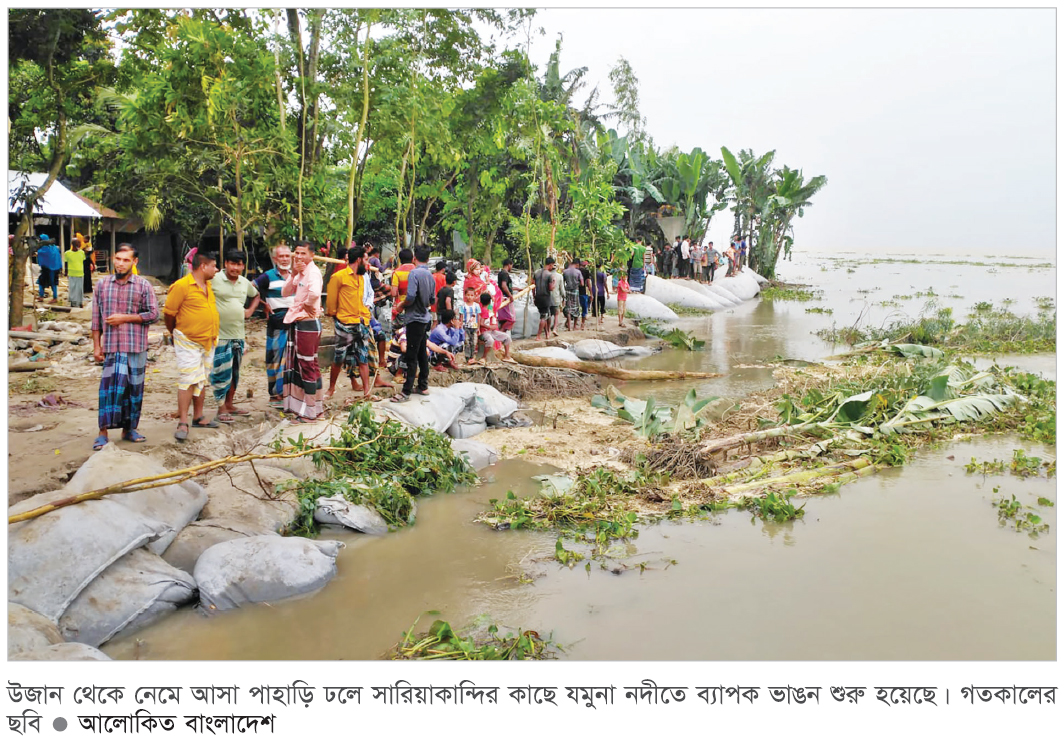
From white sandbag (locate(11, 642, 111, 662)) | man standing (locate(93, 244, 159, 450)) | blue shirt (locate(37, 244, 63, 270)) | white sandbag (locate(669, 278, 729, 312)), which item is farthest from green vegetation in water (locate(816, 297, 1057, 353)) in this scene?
blue shirt (locate(37, 244, 63, 270))

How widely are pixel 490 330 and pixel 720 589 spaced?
20.2ft

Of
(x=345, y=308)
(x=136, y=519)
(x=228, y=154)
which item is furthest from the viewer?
(x=228, y=154)

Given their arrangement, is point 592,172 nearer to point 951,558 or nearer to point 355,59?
point 355,59

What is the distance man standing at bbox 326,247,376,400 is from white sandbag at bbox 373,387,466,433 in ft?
1.77

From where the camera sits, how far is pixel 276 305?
20.4 ft

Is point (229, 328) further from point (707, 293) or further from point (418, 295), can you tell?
point (707, 293)

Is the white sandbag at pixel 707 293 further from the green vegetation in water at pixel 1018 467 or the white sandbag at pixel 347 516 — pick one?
the white sandbag at pixel 347 516

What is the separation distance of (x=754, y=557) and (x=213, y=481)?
334cm

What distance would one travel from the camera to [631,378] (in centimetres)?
1030

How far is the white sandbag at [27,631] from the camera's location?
9.51ft

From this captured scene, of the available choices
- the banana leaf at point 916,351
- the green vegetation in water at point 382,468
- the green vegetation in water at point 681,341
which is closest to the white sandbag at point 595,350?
the green vegetation in water at point 681,341

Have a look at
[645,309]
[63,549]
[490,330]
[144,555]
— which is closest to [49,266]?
[490,330]

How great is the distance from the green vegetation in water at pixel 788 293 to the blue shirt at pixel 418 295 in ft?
66.7
